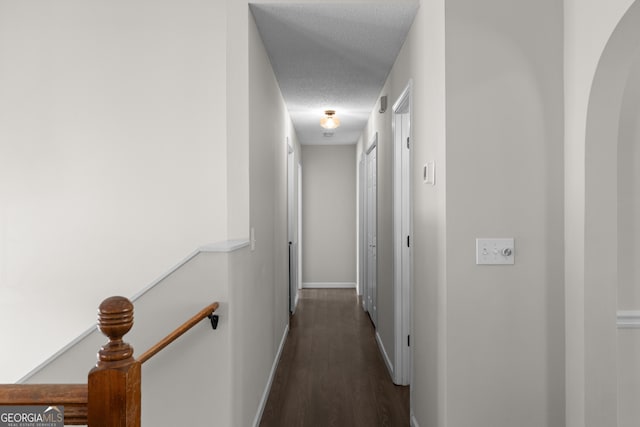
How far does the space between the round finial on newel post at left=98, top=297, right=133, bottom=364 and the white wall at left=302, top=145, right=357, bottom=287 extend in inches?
273

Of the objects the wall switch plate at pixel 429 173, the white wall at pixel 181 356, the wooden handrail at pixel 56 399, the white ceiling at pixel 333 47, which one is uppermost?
the white ceiling at pixel 333 47

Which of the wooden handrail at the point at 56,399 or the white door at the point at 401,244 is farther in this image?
the white door at the point at 401,244

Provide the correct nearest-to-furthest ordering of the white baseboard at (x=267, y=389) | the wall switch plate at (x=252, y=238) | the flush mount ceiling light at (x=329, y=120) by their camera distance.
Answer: the wall switch plate at (x=252, y=238)
the white baseboard at (x=267, y=389)
the flush mount ceiling light at (x=329, y=120)

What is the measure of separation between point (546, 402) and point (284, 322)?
2991mm

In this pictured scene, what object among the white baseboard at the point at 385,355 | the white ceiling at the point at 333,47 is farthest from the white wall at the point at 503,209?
the white baseboard at the point at 385,355

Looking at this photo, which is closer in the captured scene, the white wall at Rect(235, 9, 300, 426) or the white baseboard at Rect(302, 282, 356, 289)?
the white wall at Rect(235, 9, 300, 426)

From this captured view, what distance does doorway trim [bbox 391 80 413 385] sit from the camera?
3.35 metres

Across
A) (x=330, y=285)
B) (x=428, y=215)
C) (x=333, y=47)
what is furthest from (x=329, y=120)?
(x=330, y=285)

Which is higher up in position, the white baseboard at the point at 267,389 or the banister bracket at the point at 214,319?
the banister bracket at the point at 214,319

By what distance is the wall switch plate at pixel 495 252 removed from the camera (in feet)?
6.41

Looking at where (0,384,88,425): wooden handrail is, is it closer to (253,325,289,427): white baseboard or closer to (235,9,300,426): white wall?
(235,9,300,426): white wall

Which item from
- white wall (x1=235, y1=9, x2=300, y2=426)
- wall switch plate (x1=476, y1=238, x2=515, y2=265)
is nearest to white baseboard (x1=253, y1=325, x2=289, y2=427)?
white wall (x1=235, y1=9, x2=300, y2=426)

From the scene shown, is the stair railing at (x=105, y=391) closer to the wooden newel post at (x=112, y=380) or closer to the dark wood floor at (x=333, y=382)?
the wooden newel post at (x=112, y=380)

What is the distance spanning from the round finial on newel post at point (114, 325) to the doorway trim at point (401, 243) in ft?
8.86
